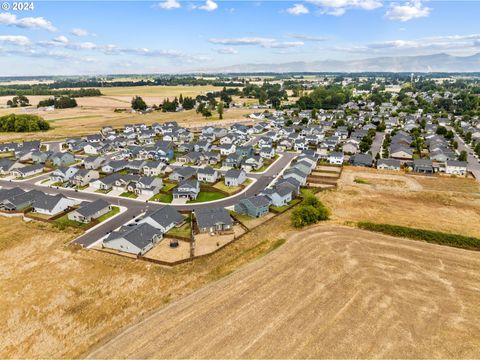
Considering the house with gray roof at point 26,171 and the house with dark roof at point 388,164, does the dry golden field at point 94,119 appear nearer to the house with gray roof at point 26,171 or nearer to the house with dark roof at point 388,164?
the house with gray roof at point 26,171

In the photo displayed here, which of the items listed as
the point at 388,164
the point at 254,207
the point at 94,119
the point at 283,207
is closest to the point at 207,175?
the point at 254,207

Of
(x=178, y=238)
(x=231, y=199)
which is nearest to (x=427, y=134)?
(x=231, y=199)

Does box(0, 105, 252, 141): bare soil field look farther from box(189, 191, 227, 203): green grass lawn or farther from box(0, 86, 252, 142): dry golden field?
box(189, 191, 227, 203): green grass lawn

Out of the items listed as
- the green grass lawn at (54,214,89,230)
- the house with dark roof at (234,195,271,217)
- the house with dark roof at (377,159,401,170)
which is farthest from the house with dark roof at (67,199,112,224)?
the house with dark roof at (377,159,401,170)

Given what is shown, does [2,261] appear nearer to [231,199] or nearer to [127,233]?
[127,233]

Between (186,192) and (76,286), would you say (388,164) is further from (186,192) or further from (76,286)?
(76,286)

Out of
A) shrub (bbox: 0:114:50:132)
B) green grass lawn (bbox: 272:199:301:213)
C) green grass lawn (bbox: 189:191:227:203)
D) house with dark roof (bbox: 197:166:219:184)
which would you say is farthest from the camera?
shrub (bbox: 0:114:50:132)
